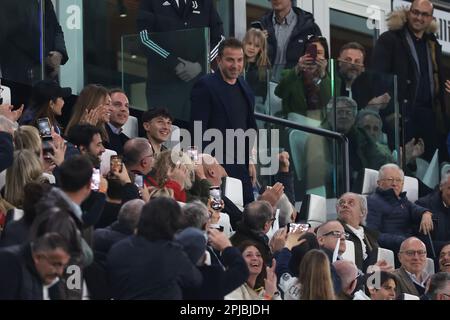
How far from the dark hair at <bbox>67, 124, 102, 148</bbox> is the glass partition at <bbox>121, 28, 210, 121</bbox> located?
347cm

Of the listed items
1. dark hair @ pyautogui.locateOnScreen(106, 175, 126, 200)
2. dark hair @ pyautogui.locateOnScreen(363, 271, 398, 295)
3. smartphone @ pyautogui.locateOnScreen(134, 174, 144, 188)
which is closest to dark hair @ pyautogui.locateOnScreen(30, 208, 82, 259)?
dark hair @ pyautogui.locateOnScreen(106, 175, 126, 200)

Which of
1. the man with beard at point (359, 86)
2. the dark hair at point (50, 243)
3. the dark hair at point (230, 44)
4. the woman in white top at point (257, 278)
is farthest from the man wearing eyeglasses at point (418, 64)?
the dark hair at point (50, 243)

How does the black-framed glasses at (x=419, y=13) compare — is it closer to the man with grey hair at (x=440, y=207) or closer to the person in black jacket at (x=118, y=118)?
the man with grey hair at (x=440, y=207)

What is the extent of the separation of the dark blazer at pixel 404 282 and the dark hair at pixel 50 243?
5.46 metres

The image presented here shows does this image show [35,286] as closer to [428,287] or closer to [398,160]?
[428,287]

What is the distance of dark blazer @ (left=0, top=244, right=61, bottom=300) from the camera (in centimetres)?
1044

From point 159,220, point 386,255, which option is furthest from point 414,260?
point 159,220

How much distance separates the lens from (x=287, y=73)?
17219 millimetres

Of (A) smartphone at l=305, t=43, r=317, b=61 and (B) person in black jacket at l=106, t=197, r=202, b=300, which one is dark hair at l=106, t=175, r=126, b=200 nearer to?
(B) person in black jacket at l=106, t=197, r=202, b=300

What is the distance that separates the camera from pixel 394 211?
17.5 m

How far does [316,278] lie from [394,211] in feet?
15.5

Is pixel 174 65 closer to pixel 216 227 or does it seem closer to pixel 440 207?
pixel 440 207

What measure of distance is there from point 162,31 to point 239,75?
1.04 meters

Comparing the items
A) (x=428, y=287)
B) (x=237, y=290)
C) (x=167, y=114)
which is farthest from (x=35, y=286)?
(x=428, y=287)
